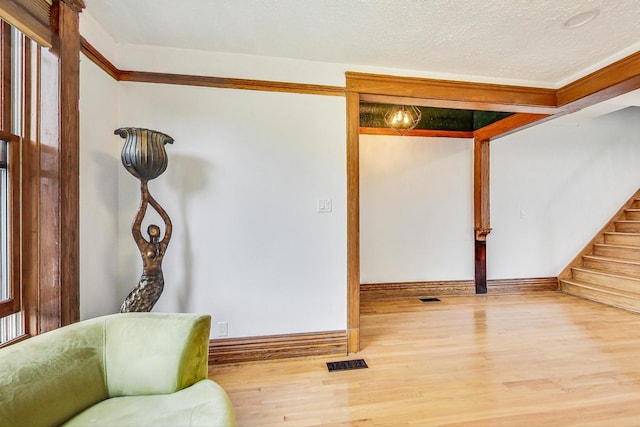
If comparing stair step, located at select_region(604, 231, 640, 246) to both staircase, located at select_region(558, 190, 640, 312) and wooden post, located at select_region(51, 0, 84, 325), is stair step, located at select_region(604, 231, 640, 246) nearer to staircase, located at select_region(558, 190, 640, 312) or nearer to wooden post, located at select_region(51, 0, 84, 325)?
staircase, located at select_region(558, 190, 640, 312)

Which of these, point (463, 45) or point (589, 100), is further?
point (589, 100)

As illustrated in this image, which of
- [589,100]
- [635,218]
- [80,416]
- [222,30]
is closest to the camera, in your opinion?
[80,416]

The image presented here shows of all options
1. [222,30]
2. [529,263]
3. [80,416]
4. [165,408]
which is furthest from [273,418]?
[529,263]

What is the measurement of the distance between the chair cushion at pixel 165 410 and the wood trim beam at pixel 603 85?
3329 mm

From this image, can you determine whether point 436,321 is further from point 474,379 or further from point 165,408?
point 165,408

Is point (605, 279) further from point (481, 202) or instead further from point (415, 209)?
point (415, 209)

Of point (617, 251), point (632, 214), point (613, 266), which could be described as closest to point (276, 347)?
point (613, 266)

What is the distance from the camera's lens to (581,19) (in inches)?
70.7

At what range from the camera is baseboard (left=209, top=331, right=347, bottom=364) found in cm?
226

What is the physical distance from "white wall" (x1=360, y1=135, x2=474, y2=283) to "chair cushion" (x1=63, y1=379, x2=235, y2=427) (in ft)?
10.0

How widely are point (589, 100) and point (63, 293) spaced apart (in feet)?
13.5

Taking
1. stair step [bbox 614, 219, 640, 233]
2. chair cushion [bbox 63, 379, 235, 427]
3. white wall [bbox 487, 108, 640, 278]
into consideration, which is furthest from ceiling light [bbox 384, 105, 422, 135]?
stair step [bbox 614, 219, 640, 233]

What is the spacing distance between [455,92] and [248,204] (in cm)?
200

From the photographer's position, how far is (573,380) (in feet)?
6.64
